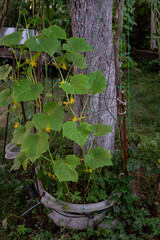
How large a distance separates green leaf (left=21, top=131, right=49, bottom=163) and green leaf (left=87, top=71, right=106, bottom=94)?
0.42m

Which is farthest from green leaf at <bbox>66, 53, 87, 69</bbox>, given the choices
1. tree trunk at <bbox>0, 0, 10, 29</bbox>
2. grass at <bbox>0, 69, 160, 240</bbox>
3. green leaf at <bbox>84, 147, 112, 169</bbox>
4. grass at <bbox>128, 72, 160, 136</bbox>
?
grass at <bbox>128, 72, 160, 136</bbox>

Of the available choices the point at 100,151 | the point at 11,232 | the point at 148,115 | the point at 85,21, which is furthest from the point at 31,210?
the point at 148,115

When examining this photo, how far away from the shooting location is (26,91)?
145 centimetres

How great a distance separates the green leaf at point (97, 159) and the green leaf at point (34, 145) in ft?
0.89

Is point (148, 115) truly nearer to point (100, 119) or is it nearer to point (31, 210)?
point (100, 119)

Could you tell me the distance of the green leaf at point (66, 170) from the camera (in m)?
1.54

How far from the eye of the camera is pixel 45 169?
210 centimetres

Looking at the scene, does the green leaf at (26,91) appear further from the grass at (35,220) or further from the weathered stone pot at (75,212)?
the grass at (35,220)

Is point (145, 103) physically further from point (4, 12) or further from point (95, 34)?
point (4, 12)

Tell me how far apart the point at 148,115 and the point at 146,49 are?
400 centimetres

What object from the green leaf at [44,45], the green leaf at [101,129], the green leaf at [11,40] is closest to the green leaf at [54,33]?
the green leaf at [44,45]

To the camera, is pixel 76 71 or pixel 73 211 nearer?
pixel 73 211

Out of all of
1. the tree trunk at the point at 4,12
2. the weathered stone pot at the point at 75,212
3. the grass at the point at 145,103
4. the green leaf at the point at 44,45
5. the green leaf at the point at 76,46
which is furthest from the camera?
the grass at the point at 145,103

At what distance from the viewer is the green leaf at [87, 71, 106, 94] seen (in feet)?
5.37
